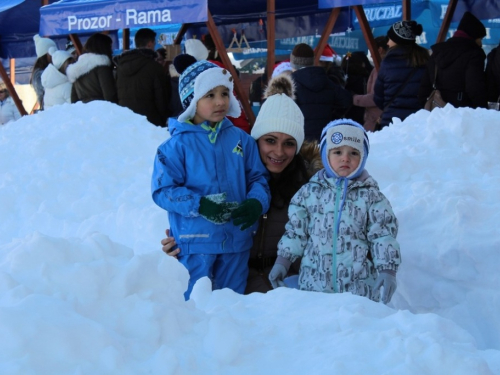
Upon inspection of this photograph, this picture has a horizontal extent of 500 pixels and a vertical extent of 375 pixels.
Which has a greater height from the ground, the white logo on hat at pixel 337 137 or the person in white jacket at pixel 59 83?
the white logo on hat at pixel 337 137

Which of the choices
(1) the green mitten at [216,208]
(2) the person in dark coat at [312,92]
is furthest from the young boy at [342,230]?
(2) the person in dark coat at [312,92]

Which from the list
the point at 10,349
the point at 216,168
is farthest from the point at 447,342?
the point at 216,168

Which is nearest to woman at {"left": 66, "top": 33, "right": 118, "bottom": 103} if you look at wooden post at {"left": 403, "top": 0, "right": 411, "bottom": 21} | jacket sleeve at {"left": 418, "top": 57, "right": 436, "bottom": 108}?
jacket sleeve at {"left": 418, "top": 57, "right": 436, "bottom": 108}

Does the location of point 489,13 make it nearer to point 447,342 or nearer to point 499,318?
point 499,318

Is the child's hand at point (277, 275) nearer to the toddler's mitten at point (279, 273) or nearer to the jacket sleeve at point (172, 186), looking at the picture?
the toddler's mitten at point (279, 273)

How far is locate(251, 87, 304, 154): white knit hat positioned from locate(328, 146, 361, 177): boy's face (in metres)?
0.37

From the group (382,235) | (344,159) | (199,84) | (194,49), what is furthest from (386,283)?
(194,49)

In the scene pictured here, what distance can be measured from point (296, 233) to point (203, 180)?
52cm

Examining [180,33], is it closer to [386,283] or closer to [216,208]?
[216,208]

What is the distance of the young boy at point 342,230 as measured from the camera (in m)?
2.98

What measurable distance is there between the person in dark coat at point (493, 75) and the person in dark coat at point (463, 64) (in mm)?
80

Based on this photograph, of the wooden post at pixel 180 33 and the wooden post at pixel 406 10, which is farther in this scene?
the wooden post at pixel 180 33

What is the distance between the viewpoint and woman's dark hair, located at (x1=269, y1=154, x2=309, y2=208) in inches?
135

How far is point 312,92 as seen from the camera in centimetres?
625
